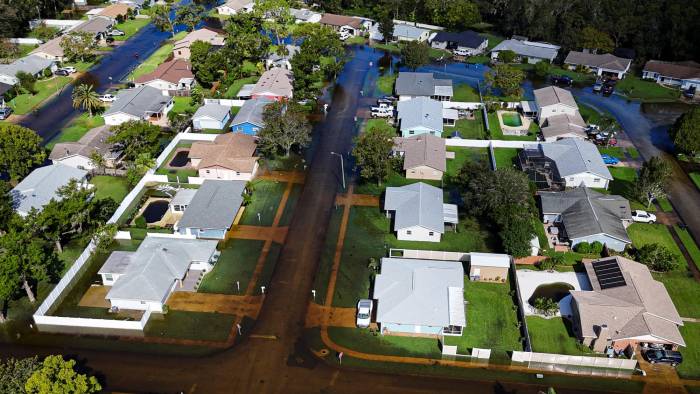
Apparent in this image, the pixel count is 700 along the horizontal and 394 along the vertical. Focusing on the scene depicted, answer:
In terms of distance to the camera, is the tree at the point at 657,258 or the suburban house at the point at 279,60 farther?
the suburban house at the point at 279,60

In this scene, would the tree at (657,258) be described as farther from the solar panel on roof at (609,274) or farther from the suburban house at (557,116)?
the suburban house at (557,116)

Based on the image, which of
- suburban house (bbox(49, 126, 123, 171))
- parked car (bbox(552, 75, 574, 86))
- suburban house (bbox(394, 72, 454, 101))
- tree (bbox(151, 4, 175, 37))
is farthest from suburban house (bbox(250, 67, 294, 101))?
parked car (bbox(552, 75, 574, 86))

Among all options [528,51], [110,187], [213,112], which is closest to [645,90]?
[528,51]

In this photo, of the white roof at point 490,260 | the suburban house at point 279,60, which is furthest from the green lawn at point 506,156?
the suburban house at point 279,60

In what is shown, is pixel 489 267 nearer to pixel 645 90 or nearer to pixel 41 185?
pixel 41 185

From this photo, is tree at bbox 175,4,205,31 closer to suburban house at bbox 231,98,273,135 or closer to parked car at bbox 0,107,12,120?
parked car at bbox 0,107,12,120

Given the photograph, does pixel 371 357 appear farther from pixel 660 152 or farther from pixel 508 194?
pixel 660 152
